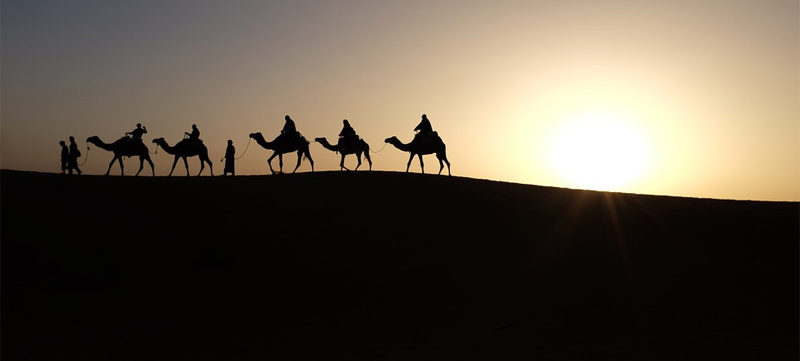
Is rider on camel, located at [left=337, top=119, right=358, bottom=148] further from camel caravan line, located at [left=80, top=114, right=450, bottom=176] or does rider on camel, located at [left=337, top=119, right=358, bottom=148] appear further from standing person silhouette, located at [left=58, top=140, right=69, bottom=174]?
standing person silhouette, located at [left=58, top=140, right=69, bottom=174]

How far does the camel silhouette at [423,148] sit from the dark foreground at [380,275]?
503 cm

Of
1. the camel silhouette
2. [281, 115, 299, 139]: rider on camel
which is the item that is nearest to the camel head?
[281, 115, 299, 139]: rider on camel

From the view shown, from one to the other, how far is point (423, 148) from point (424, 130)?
2.13 ft

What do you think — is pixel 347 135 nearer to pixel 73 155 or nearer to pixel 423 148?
pixel 423 148

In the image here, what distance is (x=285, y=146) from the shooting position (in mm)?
28469

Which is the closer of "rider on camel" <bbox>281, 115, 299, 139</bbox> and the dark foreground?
the dark foreground

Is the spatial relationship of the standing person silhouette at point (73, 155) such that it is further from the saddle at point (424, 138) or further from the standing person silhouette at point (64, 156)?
the saddle at point (424, 138)

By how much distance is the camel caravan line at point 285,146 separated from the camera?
90.7ft

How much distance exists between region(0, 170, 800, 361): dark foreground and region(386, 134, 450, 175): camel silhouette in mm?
5032

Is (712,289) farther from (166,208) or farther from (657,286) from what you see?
(166,208)

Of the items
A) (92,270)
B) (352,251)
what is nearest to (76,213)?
(92,270)

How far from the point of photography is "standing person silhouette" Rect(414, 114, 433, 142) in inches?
1164

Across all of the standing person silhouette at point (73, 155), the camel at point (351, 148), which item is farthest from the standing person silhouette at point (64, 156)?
the camel at point (351, 148)

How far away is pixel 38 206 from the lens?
20.2m
